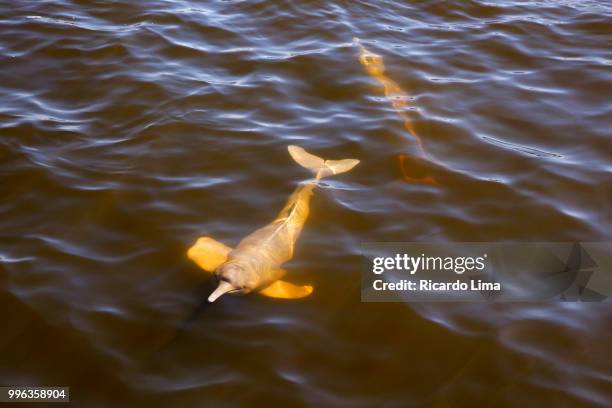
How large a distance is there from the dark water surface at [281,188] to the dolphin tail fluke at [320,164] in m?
0.12

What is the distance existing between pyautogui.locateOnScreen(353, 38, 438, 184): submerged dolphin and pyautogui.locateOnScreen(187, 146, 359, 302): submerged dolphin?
1483 millimetres

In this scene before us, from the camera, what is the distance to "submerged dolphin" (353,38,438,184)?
728cm

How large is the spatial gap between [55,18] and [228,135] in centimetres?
468

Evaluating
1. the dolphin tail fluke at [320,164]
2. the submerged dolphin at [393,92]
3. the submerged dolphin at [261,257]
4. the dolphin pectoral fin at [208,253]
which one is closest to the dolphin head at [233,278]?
the submerged dolphin at [261,257]

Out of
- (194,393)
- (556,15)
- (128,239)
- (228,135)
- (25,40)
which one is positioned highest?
(556,15)

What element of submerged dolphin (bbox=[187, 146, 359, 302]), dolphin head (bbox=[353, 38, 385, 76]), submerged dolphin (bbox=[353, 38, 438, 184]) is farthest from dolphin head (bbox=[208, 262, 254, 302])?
dolphin head (bbox=[353, 38, 385, 76])

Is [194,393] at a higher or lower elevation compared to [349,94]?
lower

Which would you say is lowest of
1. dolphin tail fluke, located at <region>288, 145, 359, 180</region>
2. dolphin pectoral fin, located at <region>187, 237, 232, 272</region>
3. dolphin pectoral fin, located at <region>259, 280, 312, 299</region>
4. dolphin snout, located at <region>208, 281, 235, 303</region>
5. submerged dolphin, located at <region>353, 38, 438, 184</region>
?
dolphin pectoral fin, located at <region>259, 280, 312, 299</region>

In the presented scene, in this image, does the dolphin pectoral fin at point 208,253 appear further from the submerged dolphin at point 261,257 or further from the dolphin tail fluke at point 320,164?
the dolphin tail fluke at point 320,164

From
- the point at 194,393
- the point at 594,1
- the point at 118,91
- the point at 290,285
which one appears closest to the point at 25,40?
the point at 118,91

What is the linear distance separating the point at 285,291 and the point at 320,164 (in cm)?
211

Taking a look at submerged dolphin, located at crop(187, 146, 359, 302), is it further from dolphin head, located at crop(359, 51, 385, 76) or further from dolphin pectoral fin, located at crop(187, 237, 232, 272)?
dolphin head, located at crop(359, 51, 385, 76)

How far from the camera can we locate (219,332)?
16.9 feet

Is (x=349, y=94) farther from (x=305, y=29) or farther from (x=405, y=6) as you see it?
(x=405, y=6)
